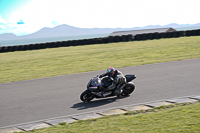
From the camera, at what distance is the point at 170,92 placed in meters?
8.82

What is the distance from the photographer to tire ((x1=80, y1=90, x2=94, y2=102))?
8.54m

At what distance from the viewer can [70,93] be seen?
32.0ft

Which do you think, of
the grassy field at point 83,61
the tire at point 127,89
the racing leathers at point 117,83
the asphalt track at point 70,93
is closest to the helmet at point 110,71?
the racing leathers at point 117,83

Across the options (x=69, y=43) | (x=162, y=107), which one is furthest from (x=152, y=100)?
(x=69, y=43)

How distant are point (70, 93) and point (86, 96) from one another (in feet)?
4.28

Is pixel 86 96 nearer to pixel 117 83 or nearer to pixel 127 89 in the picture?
pixel 117 83

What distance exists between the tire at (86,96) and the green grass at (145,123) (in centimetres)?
199

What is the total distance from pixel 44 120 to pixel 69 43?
27021 mm

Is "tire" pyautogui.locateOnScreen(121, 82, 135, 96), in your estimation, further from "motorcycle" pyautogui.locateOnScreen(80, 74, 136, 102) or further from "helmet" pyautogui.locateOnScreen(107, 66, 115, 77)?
"helmet" pyautogui.locateOnScreen(107, 66, 115, 77)

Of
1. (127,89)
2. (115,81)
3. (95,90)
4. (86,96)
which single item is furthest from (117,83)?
(86,96)

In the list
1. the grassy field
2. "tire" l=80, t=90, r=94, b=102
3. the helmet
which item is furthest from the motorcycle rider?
the grassy field

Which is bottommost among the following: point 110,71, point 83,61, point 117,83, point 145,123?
point 145,123

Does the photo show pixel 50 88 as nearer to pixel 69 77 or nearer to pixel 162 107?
pixel 69 77

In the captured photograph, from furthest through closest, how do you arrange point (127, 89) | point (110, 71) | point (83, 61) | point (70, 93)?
1. point (83, 61)
2. point (70, 93)
3. point (127, 89)
4. point (110, 71)
